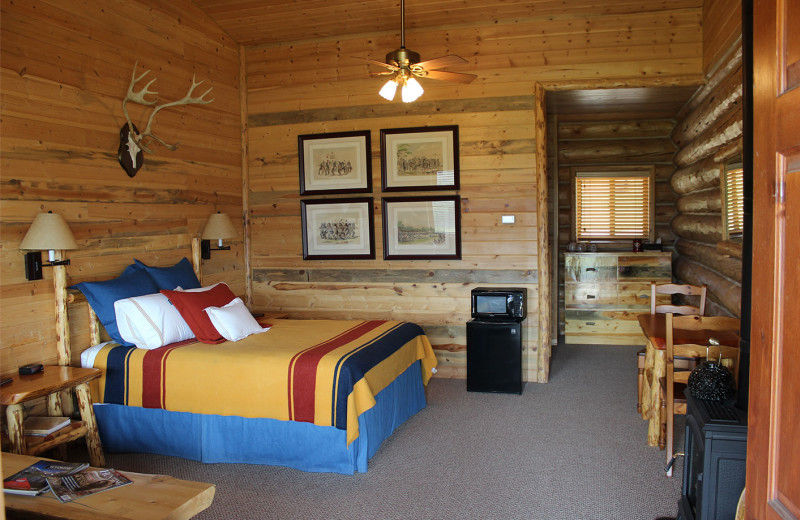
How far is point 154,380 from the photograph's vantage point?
382cm

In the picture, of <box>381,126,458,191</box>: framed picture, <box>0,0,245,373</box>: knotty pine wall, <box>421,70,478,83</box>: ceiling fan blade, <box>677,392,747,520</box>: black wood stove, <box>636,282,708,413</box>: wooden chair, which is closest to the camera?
<box>677,392,747,520</box>: black wood stove

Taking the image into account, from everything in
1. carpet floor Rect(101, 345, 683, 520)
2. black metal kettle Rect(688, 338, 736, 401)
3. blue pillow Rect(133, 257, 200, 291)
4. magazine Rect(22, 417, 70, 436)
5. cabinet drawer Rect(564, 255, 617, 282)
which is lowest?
carpet floor Rect(101, 345, 683, 520)

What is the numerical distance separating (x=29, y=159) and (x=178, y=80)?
5.60 feet

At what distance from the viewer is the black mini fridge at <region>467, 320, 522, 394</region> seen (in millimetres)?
5176

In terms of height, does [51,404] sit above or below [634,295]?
below

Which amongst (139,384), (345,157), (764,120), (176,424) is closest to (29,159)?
(139,384)

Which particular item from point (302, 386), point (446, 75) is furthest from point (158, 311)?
point (446, 75)

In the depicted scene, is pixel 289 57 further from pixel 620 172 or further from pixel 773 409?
pixel 773 409

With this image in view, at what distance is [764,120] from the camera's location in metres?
1.39

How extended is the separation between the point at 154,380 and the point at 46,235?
43.1 inches

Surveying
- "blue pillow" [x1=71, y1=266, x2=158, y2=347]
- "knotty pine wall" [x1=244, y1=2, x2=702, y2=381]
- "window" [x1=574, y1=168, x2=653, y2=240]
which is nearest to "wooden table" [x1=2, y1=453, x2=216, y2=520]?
"blue pillow" [x1=71, y1=266, x2=158, y2=347]

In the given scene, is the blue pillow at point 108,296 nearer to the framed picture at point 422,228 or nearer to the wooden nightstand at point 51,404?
the wooden nightstand at point 51,404

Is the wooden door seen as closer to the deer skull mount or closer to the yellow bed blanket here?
the yellow bed blanket

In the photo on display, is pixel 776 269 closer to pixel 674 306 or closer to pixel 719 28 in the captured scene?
pixel 674 306
